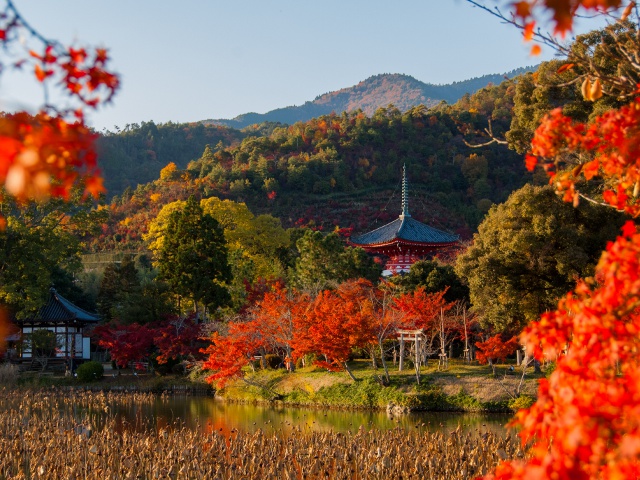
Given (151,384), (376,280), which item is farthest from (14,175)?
(376,280)

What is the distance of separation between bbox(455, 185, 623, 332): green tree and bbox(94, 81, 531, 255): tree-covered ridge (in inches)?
1299

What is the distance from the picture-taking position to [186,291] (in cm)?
2864

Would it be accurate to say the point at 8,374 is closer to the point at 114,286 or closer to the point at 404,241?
the point at 114,286

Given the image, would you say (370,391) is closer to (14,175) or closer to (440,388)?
(440,388)

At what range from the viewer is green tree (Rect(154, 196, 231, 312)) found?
2857 centimetres

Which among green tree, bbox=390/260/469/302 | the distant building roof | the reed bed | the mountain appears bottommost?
the reed bed

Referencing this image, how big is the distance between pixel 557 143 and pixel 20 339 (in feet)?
89.5

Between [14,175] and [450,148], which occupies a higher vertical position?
[450,148]

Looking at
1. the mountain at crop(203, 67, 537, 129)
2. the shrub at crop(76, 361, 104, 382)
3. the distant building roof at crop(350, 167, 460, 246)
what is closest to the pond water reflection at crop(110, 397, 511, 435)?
the shrub at crop(76, 361, 104, 382)

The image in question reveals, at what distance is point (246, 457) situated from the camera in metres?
9.77

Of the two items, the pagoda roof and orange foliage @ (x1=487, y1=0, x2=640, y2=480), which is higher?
orange foliage @ (x1=487, y1=0, x2=640, y2=480)

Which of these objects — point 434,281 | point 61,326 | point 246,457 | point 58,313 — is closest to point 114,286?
point 61,326

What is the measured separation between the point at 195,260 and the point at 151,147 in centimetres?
6521

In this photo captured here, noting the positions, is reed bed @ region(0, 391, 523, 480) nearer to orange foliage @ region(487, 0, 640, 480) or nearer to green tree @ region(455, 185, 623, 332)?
orange foliage @ region(487, 0, 640, 480)
